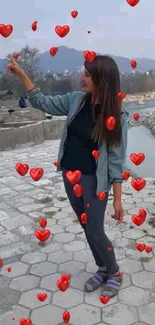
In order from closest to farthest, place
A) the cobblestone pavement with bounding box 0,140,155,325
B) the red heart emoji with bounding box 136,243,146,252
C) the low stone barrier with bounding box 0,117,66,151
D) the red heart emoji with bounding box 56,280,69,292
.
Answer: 1. the cobblestone pavement with bounding box 0,140,155,325
2. the red heart emoji with bounding box 56,280,69,292
3. the red heart emoji with bounding box 136,243,146,252
4. the low stone barrier with bounding box 0,117,66,151

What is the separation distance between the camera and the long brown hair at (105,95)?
2.29 m

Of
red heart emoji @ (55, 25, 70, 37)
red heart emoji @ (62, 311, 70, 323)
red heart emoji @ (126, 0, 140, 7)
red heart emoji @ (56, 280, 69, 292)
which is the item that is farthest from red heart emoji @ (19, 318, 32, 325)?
red heart emoji @ (126, 0, 140, 7)

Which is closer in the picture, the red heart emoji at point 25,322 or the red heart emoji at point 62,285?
the red heart emoji at point 25,322

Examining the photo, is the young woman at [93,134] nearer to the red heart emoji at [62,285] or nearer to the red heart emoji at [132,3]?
the red heart emoji at [132,3]

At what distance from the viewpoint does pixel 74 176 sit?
2.46m

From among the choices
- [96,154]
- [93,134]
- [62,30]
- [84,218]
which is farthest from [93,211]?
[62,30]

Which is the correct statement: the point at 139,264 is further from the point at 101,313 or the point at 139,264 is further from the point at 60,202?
the point at 60,202

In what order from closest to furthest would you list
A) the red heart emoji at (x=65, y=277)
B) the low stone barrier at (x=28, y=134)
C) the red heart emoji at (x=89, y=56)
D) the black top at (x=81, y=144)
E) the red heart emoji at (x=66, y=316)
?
the red heart emoji at (x=89, y=56)
the black top at (x=81, y=144)
the red heart emoji at (x=66, y=316)
the red heart emoji at (x=65, y=277)
the low stone barrier at (x=28, y=134)

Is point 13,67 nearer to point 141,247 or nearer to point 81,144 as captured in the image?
point 81,144

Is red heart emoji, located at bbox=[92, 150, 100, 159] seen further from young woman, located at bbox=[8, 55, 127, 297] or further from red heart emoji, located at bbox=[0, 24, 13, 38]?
red heart emoji, located at bbox=[0, 24, 13, 38]

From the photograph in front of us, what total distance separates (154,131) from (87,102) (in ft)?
55.6

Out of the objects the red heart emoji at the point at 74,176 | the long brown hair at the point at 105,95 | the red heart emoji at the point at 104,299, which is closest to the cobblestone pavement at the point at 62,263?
the red heart emoji at the point at 104,299

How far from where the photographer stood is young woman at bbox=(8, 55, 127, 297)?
2316mm


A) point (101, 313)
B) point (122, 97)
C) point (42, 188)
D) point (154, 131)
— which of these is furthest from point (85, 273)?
point (154, 131)
